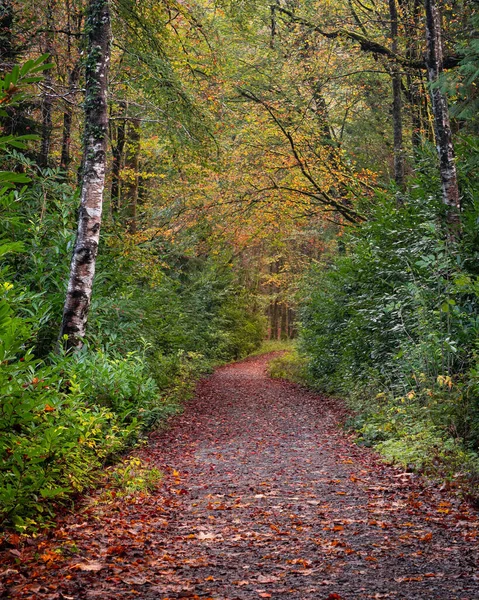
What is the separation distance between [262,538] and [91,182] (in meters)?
5.41

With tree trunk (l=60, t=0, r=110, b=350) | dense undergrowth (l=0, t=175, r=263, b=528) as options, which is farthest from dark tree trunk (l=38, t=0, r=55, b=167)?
tree trunk (l=60, t=0, r=110, b=350)

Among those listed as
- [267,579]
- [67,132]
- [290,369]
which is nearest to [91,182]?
[67,132]

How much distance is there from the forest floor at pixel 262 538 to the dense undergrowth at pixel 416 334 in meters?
0.57

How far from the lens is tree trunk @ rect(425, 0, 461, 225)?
30.0 feet

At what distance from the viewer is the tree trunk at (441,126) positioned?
30.0ft

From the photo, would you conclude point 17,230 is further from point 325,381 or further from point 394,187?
point 325,381

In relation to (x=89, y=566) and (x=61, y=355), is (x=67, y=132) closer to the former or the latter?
(x=61, y=355)

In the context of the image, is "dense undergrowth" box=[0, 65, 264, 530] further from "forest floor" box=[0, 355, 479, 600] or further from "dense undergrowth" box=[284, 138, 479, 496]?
"dense undergrowth" box=[284, 138, 479, 496]

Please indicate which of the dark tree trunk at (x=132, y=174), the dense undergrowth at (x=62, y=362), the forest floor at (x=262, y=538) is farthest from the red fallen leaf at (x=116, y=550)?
the dark tree trunk at (x=132, y=174)

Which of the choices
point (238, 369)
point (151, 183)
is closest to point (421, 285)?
point (151, 183)

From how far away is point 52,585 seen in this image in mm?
3689

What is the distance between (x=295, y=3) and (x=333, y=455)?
1377cm

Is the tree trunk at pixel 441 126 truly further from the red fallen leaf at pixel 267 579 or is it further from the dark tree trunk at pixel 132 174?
the dark tree trunk at pixel 132 174

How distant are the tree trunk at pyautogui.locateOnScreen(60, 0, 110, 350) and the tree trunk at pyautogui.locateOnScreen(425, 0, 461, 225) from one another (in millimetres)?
4992
